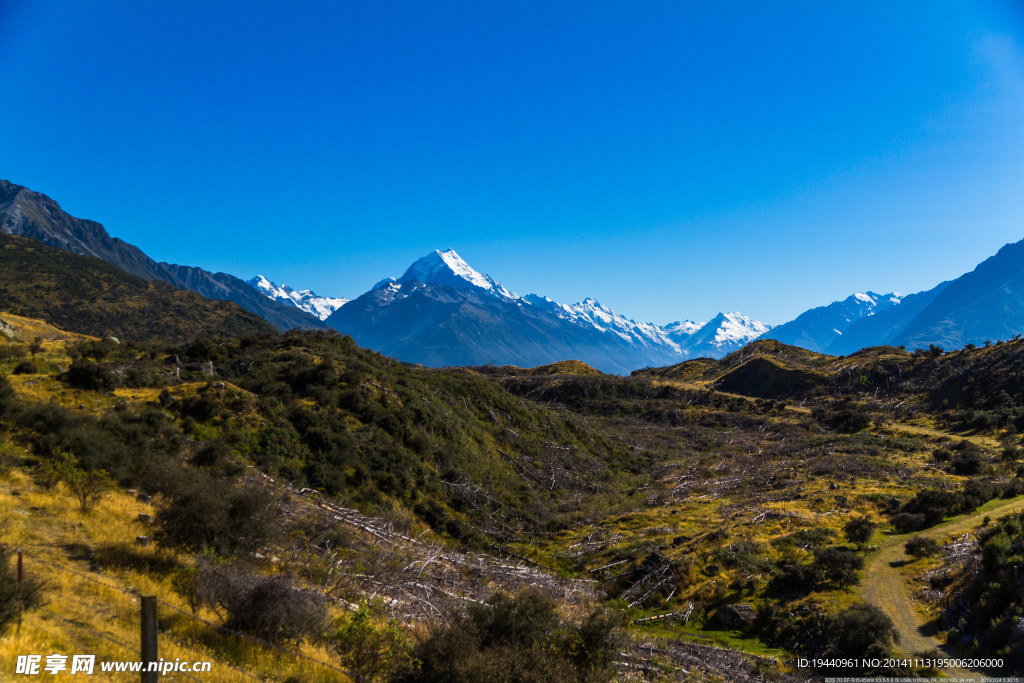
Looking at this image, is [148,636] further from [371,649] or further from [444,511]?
[444,511]

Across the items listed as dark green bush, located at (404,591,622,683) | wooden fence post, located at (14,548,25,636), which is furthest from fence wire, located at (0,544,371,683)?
dark green bush, located at (404,591,622,683)

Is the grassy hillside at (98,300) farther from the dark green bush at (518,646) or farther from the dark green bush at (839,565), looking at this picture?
the dark green bush at (839,565)

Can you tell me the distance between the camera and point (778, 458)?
4084cm

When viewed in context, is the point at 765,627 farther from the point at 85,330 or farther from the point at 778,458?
the point at 85,330

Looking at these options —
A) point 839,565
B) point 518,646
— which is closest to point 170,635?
point 518,646

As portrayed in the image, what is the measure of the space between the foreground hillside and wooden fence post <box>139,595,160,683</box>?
266cm

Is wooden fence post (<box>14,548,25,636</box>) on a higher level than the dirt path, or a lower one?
higher

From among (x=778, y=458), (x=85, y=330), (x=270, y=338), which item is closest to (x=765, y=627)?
(x=778, y=458)

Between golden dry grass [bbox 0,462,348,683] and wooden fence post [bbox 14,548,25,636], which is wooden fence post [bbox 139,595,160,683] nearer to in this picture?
golden dry grass [bbox 0,462,348,683]

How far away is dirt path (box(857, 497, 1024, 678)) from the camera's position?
40.2 ft

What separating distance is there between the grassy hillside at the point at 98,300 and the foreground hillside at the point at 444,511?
102 metres

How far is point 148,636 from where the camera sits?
5.70 metres

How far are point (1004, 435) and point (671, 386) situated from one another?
39.6 metres

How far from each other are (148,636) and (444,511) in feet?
60.1
